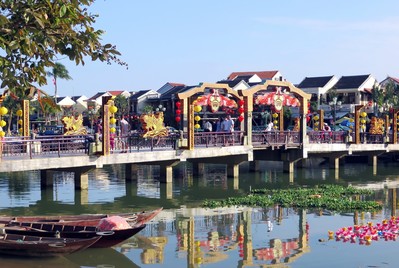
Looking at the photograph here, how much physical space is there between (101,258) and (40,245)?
Answer: 1.69m

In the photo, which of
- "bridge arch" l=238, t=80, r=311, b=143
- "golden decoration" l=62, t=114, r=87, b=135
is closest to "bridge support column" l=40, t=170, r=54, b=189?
"golden decoration" l=62, t=114, r=87, b=135

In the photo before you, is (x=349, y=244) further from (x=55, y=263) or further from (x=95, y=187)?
(x=95, y=187)

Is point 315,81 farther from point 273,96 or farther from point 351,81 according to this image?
point 273,96

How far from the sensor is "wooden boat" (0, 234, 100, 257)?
1517 cm

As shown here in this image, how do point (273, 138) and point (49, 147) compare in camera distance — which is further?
point (273, 138)

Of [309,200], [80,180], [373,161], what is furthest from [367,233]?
[373,161]

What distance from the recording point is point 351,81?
70.3 m

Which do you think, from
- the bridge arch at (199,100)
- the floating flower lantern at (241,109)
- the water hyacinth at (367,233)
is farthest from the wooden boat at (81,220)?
the floating flower lantern at (241,109)

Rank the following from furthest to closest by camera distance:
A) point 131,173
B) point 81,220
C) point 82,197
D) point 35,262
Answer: point 131,173, point 82,197, point 81,220, point 35,262

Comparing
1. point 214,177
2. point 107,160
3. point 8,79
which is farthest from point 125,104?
point 8,79

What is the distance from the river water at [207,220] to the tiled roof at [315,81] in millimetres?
33776

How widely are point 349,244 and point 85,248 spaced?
725 centimetres

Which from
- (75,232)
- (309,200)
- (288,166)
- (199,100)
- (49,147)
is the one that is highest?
(199,100)

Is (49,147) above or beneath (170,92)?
beneath
